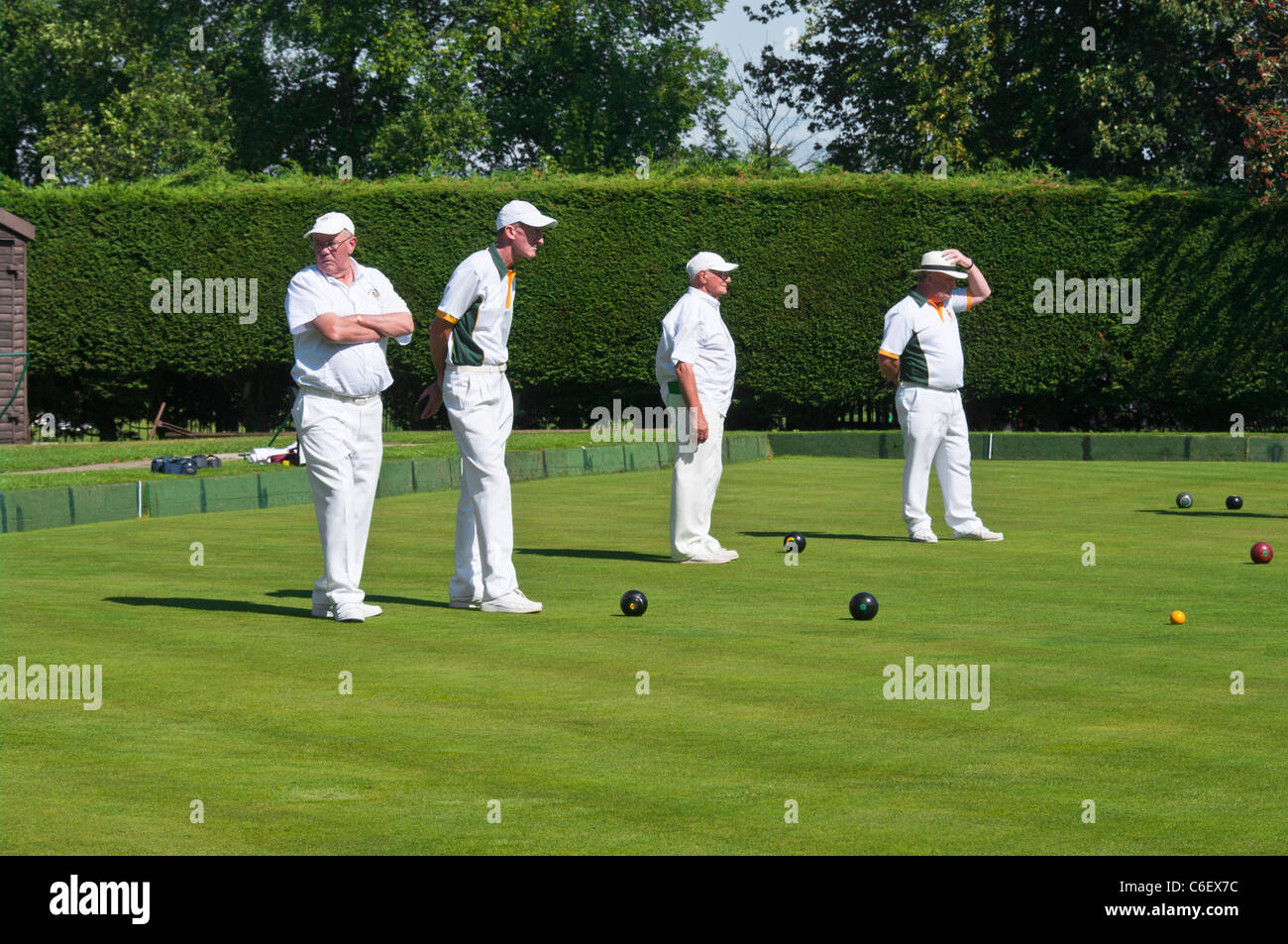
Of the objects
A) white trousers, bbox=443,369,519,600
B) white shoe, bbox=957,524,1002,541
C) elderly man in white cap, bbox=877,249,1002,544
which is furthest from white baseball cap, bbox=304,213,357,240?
white shoe, bbox=957,524,1002,541

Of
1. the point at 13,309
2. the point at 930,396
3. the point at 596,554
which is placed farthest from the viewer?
the point at 13,309

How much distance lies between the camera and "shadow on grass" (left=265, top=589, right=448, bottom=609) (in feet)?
32.1

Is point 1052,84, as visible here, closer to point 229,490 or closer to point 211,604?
point 229,490

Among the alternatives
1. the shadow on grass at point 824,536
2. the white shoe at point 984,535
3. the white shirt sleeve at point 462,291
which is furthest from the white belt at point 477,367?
the white shoe at point 984,535

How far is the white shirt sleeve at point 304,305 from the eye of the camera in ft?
28.9

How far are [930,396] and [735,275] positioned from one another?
546 inches

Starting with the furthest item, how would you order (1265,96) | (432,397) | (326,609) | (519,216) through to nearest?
(1265,96), (432,397), (519,216), (326,609)

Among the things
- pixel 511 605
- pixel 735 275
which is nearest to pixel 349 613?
pixel 511 605

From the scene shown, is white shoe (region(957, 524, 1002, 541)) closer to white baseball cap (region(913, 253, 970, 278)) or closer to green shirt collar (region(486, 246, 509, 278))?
white baseball cap (region(913, 253, 970, 278))

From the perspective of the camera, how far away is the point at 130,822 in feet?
16.0

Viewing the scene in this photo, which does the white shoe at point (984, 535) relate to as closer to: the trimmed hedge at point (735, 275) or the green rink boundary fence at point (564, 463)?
the green rink boundary fence at point (564, 463)

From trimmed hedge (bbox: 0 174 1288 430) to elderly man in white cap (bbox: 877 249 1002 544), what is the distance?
13291 mm

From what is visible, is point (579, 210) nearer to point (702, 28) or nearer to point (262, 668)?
point (702, 28)

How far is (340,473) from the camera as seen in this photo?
8.86 m
